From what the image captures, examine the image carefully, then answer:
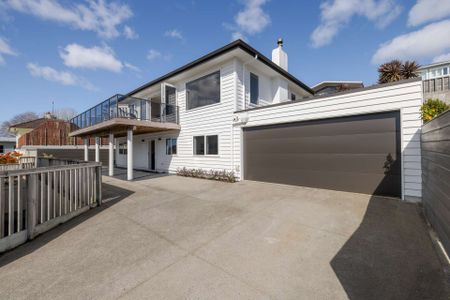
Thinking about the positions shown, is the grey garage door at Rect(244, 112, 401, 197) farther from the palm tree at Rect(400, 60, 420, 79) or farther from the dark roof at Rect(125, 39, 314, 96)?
the palm tree at Rect(400, 60, 420, 79)

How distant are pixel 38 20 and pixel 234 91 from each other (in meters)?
8.77

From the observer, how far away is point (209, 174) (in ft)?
30.6

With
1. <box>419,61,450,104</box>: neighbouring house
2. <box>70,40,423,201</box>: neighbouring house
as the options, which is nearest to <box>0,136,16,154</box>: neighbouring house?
<box>70,40,423,201</box>: neighbouring house

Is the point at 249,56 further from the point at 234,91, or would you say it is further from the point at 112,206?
the point at 112,206

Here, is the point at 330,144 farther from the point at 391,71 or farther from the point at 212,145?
the point at 391,71

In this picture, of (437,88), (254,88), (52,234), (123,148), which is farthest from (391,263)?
(437,88)

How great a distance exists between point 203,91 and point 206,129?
2.08 metres

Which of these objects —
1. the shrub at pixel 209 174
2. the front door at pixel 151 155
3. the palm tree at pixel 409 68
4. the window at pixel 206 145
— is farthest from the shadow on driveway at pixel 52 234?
the palm tree at pixel 409 68

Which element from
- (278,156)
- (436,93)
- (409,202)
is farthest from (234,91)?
(436,93)

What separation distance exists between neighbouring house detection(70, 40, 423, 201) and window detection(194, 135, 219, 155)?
0.05 meters

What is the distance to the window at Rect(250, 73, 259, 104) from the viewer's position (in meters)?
9.71

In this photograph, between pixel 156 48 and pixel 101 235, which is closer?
pixel 101 235

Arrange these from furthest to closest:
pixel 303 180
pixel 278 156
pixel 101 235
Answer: pixel 278 156
pixel 303 180
pixel 101 235

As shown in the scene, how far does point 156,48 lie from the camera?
1110 centimetres
